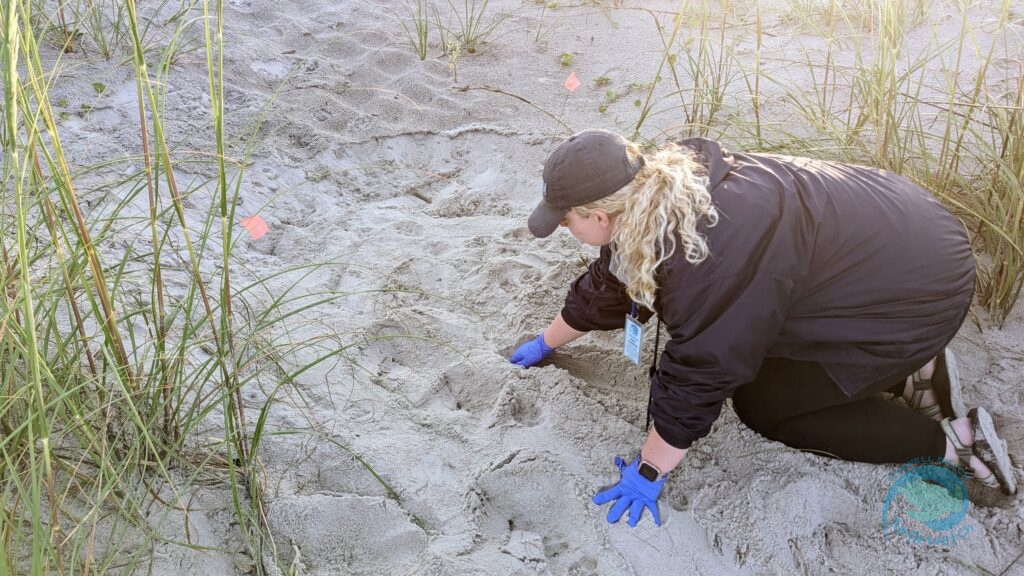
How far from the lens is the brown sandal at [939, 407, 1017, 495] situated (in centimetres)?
176

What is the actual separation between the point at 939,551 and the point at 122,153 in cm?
306

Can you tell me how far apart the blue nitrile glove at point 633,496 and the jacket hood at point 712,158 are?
0.73 m

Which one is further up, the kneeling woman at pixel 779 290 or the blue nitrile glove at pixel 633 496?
the kneeling woman at pixel 779 290

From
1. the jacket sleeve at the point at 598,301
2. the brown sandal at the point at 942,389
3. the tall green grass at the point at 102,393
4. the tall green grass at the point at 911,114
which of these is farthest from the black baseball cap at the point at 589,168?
the brown sandal at the point at 942,389

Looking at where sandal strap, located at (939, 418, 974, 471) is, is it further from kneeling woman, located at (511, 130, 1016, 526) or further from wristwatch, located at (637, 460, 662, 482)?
wristwatch, located at (637, 460, 662, 482)

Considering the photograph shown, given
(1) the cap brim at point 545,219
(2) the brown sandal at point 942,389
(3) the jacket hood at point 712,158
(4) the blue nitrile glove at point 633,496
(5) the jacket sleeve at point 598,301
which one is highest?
(3) the jacket hood at point 712,158

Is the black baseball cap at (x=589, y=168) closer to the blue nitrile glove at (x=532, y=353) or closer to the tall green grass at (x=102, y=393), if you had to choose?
the tall green grass at (x=102, y=393)

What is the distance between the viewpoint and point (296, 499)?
1.66m

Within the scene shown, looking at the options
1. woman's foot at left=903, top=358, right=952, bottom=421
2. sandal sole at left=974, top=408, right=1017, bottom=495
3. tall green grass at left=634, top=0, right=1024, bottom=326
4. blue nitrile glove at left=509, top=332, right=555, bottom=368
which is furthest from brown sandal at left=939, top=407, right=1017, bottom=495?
blue nitrile glove at left=509, top=332, right=555, bottom=368

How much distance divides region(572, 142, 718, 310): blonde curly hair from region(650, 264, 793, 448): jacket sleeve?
7 cm

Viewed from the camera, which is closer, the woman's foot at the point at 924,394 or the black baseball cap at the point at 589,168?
the black baseball cap at the point at 589,168

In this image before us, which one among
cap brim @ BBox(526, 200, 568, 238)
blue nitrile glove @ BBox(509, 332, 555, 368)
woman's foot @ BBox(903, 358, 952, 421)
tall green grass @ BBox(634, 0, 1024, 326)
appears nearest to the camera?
cap brim @ BBox(526, 200, 568, 238)

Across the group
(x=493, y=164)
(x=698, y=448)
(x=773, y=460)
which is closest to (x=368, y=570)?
(x=698, y=448)

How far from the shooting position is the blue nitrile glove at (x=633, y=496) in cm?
173
